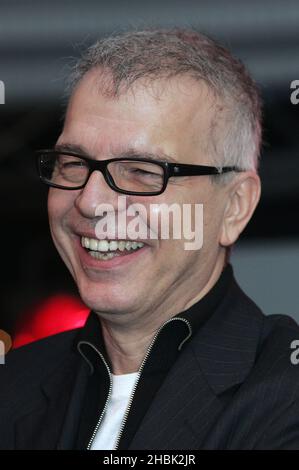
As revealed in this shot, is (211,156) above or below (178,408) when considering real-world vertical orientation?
above

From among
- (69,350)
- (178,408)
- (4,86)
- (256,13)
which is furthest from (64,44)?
(178,408)

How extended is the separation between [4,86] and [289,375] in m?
3.80

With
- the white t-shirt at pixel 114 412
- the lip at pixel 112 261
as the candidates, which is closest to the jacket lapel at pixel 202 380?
the white t-shirt at pixel 114 412

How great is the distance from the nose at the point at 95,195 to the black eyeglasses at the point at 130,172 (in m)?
0.01

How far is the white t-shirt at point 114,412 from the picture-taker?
6.64 ft

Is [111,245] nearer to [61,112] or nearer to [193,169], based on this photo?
[193,169]

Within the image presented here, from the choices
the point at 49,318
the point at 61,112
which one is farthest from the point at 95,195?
the point at 49,318

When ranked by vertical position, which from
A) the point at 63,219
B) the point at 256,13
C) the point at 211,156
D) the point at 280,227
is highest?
the point at 256,13

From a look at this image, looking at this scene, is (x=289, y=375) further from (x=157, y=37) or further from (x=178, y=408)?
(x=157, y=37)

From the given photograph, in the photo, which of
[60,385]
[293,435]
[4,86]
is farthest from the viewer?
[4,86]

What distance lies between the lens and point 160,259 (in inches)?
78.6

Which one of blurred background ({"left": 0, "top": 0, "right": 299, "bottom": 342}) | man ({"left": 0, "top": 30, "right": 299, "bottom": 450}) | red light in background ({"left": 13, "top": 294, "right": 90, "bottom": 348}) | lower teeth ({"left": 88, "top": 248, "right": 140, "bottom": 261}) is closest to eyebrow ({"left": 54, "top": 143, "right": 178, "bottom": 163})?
man ({"left": 0, "top": 30, "right": 299, "bottom": 450})

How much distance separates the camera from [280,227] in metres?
6.79

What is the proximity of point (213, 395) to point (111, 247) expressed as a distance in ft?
1.31
